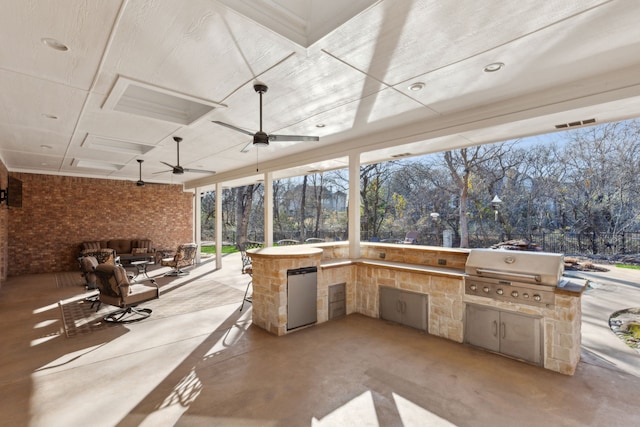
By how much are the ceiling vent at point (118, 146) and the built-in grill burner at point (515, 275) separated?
20.2 feet

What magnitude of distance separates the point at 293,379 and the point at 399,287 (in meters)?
2.11

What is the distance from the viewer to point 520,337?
10.8ft

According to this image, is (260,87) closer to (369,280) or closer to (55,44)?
(55,44)

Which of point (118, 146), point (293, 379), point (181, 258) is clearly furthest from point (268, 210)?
point (293, 379)

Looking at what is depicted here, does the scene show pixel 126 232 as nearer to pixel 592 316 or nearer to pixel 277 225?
pixel 277 225

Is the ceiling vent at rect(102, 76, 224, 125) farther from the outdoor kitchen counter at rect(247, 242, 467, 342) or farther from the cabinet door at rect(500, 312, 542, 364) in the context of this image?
the cabinet door at rect(500, 312, 542, 364)

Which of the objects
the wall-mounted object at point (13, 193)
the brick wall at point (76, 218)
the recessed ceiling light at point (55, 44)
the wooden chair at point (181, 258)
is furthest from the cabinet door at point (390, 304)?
the brick wall at point (76, 218)

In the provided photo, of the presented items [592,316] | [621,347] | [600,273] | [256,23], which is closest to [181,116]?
[256,23]

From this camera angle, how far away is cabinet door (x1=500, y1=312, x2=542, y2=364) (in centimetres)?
319

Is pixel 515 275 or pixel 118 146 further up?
pixel 118 146

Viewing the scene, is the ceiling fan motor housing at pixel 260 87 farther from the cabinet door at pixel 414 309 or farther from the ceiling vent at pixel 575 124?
the ceiling vent at pixel 575 124

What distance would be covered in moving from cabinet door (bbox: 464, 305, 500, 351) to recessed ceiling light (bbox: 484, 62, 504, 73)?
2.61 meters

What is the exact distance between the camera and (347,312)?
485 cm

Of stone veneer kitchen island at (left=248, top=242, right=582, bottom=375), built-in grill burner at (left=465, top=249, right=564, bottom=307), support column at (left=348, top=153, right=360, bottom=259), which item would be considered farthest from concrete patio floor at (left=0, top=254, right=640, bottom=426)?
support column at (left=348, top=153, right=360, bottom=259)
